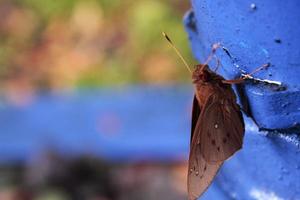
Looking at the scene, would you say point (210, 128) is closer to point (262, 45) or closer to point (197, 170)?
point (197, 170)

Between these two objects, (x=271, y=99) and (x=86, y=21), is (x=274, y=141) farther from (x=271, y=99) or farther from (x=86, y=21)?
(x=86, y=21)

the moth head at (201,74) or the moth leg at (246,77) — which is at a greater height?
the moth leg at (246,77)

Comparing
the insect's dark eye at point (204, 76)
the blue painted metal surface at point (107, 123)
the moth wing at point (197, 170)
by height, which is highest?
the insect's dark eye at point (204, 76)

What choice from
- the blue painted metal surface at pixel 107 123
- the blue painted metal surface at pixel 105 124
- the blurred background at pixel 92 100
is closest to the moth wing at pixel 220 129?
the blurred background at pixel 92 100

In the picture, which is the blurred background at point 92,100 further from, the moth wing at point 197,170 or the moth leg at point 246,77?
the moth leg at point 246,77

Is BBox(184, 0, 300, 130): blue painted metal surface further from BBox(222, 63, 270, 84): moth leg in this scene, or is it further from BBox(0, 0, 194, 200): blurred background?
BBox(0, 0, 194, 200): blurred background

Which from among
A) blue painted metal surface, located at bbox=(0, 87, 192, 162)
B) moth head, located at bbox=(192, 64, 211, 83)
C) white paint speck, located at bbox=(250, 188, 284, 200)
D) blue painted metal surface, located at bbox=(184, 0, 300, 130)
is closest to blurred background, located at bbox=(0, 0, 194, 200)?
blue painted metal surface, located at bbox=(0, 87, 192, 162)

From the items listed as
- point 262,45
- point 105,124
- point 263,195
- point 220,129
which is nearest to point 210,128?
point 220,129
